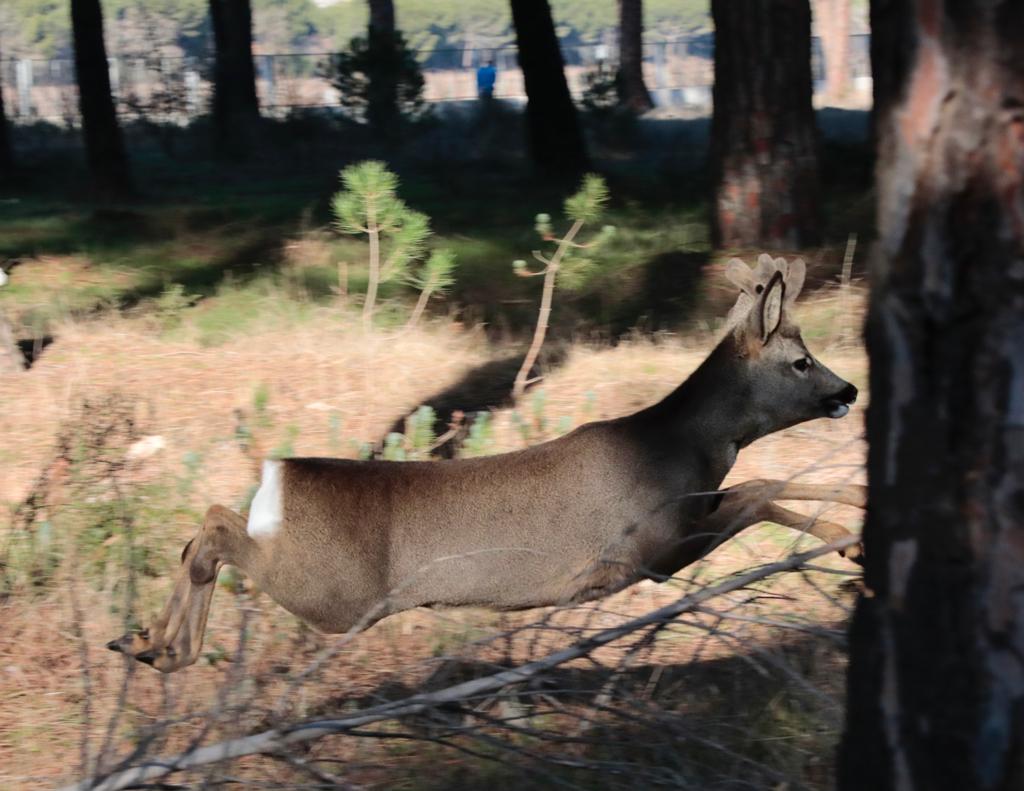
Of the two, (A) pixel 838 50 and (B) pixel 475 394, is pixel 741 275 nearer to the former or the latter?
(B) pixel 475 394

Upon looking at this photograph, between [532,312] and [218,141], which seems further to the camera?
[218,141]

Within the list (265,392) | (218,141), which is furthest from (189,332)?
(218,141)

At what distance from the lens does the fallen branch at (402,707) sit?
356 centimetres

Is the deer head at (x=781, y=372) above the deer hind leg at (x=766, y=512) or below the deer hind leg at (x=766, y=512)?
above

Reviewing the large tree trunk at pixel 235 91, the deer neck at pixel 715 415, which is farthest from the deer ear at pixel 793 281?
the large tree trunk at pixel 235 91

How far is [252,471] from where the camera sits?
771 centimetres

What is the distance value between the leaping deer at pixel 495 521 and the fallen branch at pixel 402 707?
111 centimetres

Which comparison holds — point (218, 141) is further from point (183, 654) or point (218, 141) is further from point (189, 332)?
point (183, 654)

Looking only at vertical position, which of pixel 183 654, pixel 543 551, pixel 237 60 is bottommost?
pixel 183 654

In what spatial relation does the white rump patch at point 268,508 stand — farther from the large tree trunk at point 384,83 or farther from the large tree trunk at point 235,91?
the large tree trunk at point 384,83

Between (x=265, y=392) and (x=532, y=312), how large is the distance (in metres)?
3.28

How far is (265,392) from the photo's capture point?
8523 mm

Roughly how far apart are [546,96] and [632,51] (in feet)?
56.0

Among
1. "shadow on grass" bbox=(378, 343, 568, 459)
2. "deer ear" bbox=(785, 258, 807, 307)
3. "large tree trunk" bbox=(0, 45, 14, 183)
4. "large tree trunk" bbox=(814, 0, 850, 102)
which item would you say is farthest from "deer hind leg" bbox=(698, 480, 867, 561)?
"large tree trunk" bbox=(814, 0, 850, 102)
